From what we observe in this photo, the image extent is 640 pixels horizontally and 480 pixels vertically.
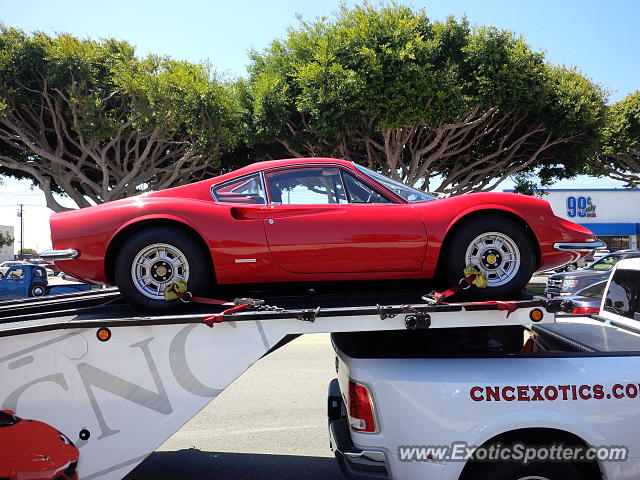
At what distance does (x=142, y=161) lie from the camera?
18.6m

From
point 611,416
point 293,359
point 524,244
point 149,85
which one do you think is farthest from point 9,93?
point 611,416

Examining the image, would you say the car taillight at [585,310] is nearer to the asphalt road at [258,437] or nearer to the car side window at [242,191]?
the asphalt road at [258,437]

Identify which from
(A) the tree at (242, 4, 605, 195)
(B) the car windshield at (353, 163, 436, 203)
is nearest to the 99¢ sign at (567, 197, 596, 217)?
(A) the tree at (242, 4, 605, 195)

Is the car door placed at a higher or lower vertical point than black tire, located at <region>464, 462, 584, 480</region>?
higher

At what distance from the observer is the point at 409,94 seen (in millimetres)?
14578

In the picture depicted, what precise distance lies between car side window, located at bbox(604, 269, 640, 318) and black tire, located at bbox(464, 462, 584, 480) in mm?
1447

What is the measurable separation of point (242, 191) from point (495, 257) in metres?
1.99

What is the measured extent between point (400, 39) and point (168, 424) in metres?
14.5

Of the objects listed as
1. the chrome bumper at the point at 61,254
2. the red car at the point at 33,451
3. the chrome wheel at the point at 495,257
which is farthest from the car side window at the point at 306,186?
the red car at the point at 33,451

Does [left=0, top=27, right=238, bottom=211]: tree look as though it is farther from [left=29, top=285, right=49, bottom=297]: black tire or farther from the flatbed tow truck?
the flatbed tow truck

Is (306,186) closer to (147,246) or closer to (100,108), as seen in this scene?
(147,246)

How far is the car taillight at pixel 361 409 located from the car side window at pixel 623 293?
2112mm

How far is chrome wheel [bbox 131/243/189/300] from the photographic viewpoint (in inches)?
139

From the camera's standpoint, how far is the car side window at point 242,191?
379 centimetres
